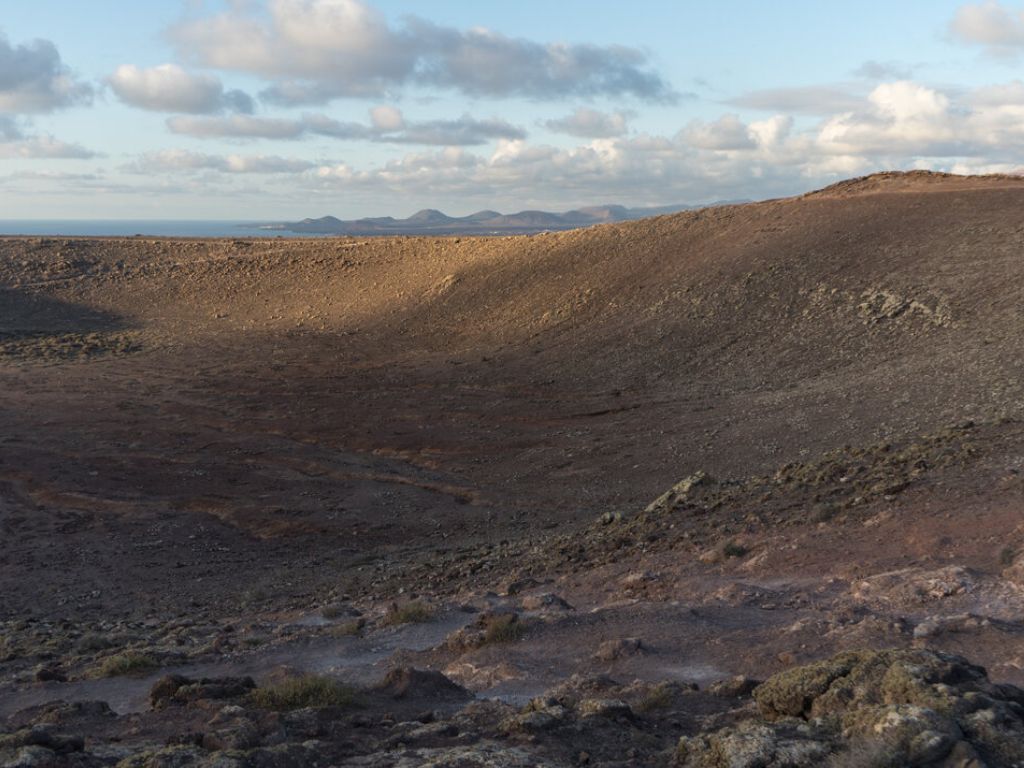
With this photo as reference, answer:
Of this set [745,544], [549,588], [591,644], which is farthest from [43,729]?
[745,544]

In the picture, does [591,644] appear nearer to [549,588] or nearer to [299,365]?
[549,588]

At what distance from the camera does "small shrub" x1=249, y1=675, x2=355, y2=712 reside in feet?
21.4

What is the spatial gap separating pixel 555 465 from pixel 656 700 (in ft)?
39.6

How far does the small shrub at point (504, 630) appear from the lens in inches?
329

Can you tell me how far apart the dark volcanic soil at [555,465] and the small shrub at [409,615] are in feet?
0.10

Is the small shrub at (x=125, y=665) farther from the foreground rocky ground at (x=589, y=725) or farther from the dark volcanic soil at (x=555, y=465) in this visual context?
the foreground rocky ground at (x=589, y=725)

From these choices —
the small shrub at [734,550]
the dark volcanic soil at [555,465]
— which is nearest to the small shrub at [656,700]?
the dark volcanic soil at [555,465]

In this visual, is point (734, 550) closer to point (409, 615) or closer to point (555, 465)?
point (409, 615)

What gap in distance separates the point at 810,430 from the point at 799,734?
13.0m

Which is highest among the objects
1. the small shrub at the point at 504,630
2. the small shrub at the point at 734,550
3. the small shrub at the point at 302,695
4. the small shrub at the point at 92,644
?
the small shrub at the point at 302,695

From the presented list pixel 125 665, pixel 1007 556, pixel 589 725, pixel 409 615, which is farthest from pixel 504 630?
pixel 1007 556

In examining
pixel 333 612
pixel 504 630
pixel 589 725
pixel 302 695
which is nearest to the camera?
pixel 589 725

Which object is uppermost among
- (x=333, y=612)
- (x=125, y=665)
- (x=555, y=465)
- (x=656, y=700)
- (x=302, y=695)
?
(x=656, y=700)

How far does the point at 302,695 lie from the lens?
665 centimetres
